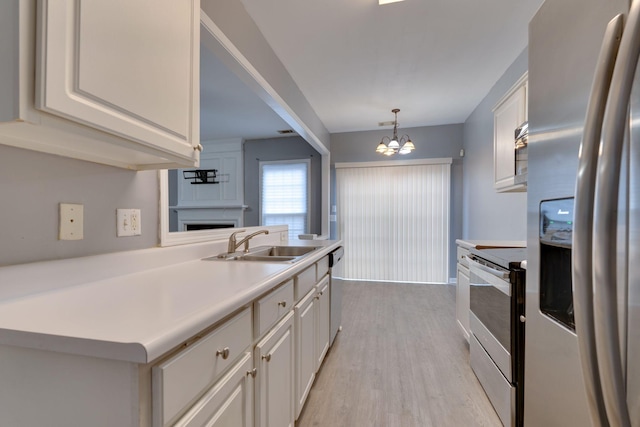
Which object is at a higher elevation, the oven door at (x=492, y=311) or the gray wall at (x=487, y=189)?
the gray wall at (x=487, y=189)

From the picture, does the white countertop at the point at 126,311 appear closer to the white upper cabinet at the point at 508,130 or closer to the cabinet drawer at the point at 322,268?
the cabinet drawer at the point at 322,268

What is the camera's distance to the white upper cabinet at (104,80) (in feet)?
1.84

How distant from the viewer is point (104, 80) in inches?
27.8

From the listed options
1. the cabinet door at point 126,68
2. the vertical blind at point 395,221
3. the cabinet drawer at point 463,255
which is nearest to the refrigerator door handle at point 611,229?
the cabinet door at point 126,68

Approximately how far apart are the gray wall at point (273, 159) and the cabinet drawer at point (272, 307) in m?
3.81

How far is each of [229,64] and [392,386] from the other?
2.41m

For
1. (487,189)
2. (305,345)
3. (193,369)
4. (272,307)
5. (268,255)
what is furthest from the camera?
(487,189)

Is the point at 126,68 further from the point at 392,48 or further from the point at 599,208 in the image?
the point at 392,48

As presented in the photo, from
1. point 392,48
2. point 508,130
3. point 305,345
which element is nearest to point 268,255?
point 305,345

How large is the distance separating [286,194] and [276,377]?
4203 millimetres

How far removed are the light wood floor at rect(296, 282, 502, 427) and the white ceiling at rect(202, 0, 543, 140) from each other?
2627 mm

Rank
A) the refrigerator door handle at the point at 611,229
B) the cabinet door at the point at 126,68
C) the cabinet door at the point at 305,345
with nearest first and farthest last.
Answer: the refrigerator door handle at the point at 611,229
the cabinet door at the point at 126,68
the cabinet door at the point at 305,345

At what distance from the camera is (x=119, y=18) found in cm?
75

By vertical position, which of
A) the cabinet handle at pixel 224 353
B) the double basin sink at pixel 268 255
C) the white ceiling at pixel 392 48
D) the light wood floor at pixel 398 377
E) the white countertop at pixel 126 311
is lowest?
the light wood floor at pixel 398 377
